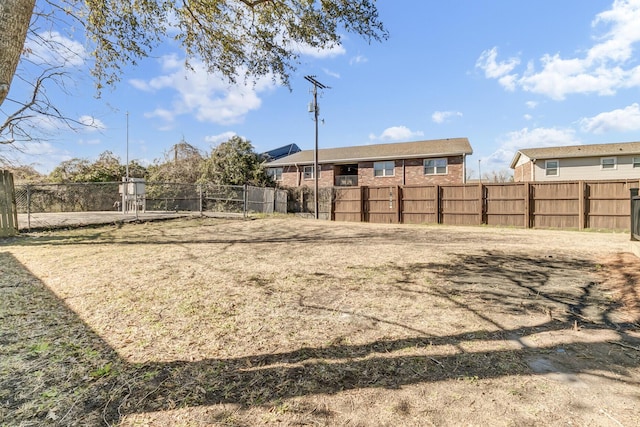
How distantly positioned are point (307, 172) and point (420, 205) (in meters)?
10.8

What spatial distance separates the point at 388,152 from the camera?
72.5 feet

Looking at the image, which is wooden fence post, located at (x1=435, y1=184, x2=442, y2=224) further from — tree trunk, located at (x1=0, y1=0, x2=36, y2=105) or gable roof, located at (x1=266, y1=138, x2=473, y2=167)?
tree trunk, located at (x1=0, y1=0, x2=36, y2=105)

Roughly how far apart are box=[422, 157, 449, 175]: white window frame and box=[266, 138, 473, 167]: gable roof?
480 mm

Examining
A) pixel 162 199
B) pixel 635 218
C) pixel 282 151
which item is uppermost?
pixel 282 151

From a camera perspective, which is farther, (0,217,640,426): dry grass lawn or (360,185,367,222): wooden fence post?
(360,185,367,222): wooden fence post

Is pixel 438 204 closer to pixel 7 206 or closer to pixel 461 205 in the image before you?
pixel 461 205

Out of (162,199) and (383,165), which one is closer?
(162,199)

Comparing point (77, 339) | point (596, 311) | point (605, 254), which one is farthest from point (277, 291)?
point (605, 254)

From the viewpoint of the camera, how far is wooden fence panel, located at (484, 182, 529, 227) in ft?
43.7

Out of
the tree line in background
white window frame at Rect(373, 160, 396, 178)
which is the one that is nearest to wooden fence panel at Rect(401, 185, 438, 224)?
white window frame at Rect(373, 160, 396, 178)

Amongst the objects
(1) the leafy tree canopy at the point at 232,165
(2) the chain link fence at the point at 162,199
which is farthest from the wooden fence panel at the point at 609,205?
(1) the leafy tree canopy at the point at 232,165

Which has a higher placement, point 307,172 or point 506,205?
point 307,172

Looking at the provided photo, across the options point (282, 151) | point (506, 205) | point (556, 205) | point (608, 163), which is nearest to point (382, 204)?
point (506, 205)

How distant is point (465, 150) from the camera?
19219 millimetres
